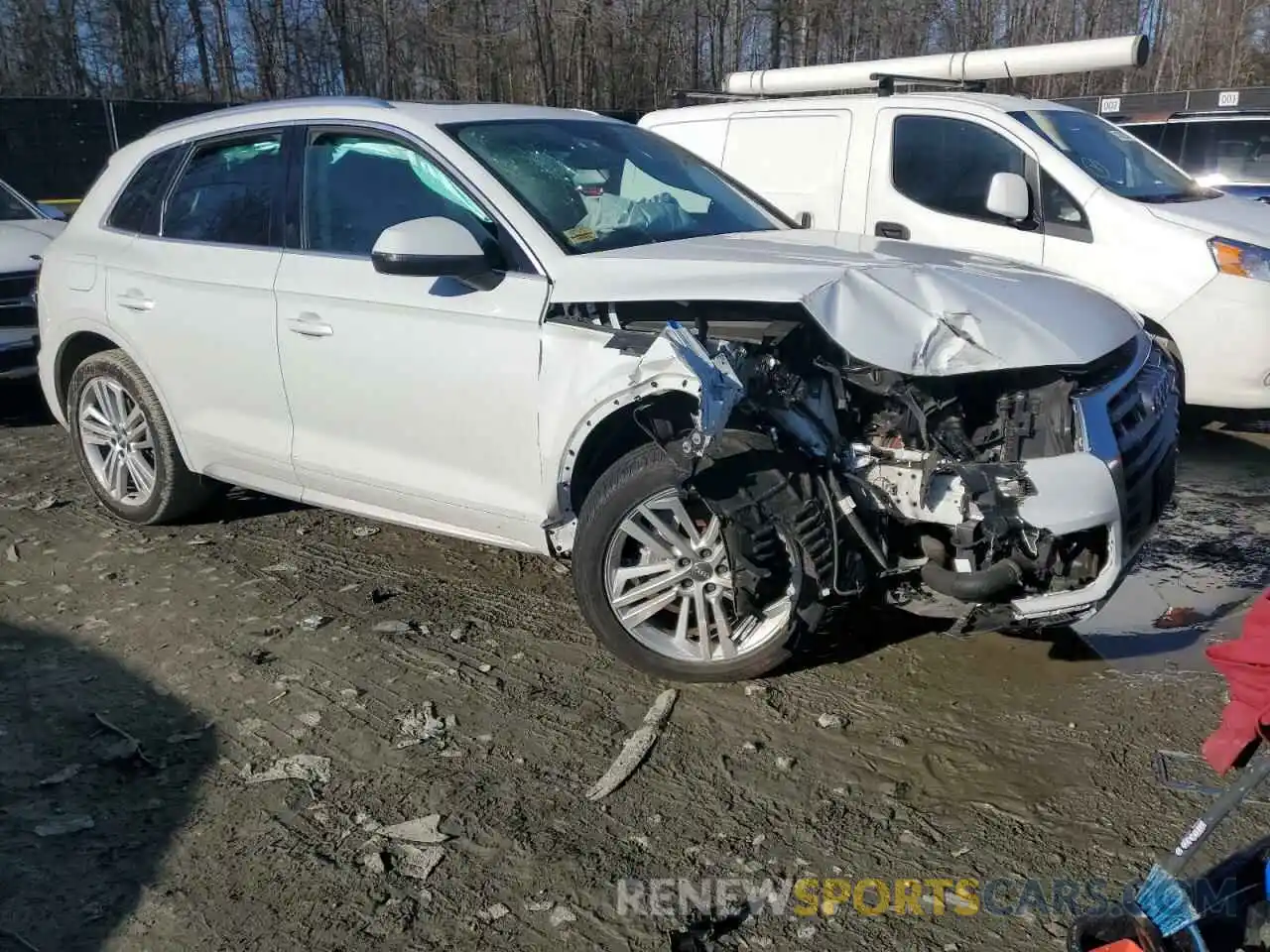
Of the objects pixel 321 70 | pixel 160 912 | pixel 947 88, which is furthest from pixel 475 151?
pixel 321 70

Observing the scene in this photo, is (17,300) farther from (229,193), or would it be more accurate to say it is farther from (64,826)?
(64,826)

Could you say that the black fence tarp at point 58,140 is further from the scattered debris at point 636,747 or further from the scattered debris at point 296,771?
the scattered debris at point 636,747

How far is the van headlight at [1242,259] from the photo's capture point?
6.21 m

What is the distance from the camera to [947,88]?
8750 mm

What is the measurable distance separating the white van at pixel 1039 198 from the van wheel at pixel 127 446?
4.29m

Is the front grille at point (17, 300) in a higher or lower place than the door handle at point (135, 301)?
lower

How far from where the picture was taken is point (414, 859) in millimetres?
2932

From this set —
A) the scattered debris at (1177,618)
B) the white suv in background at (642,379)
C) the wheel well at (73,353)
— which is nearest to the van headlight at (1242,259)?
the white suv in background at (642,379)

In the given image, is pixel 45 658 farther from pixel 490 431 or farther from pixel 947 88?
pixel 947 88

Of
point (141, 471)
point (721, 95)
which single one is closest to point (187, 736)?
point (141, 471)

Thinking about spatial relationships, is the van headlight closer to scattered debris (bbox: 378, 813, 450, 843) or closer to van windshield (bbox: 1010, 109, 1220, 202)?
van windshield (bbox: 1010, 109, 1220, 202)

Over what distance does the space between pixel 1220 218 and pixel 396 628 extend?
5.26m

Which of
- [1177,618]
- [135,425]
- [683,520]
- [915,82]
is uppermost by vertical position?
[915,82]

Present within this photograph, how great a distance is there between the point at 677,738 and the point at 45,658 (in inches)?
90.8
